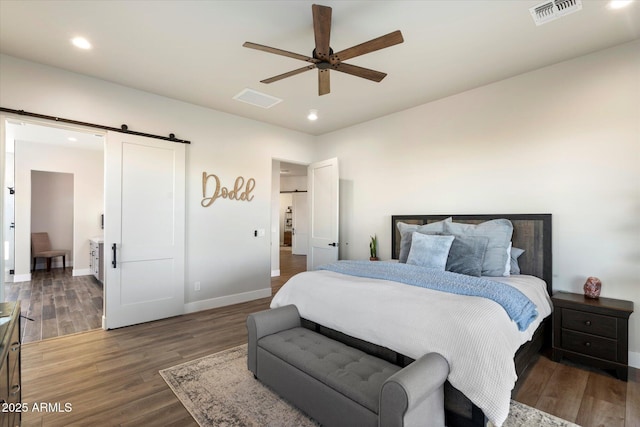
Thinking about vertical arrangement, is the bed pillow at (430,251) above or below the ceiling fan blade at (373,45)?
below

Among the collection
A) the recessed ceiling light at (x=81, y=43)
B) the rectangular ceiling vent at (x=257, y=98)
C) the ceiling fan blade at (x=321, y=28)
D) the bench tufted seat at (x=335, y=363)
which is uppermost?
the recessed ceiling light at (x=81, y=43)

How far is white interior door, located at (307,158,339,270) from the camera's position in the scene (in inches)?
199

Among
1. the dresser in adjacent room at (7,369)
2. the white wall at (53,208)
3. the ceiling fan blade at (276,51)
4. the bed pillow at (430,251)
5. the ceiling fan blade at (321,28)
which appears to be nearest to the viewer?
the dresser in adjacent room at (7,369)

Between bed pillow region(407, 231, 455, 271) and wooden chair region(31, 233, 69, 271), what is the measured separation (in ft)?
27.1

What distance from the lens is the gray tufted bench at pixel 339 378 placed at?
4.91ft

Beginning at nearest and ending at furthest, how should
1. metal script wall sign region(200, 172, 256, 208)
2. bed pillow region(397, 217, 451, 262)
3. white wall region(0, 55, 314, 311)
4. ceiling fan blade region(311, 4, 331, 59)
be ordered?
ceiling fan blade region(311, 4, 331, 59)
white wall region(0, 55, 314, 311)
bed pillow region(397, 217, 451, 262)
metal script wall sign region(200, 172, 256, 208)

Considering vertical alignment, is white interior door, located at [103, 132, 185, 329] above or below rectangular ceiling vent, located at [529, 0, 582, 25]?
below

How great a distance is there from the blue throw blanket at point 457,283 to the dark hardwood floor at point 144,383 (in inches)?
28.1

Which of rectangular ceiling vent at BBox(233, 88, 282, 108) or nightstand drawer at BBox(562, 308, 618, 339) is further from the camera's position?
rectangular ceiling vent at BBox(233, 88, 282, 108)

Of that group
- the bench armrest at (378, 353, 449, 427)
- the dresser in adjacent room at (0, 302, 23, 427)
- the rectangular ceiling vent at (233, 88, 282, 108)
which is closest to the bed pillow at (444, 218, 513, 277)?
the bench armrest at (378, 353, 449, 427)

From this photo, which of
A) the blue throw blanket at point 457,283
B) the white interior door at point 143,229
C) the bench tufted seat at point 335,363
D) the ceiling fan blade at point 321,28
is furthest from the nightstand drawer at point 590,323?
the white interior door at point 143,229

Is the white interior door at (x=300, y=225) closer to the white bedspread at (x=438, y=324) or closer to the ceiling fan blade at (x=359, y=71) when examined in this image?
the white bedspread at (x=438, y=324)

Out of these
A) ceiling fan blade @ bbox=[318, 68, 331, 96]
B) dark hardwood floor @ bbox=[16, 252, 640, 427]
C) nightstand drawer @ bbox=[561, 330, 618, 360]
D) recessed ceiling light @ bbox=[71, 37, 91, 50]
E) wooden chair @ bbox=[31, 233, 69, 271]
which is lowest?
dark hardwood floor @ bbox=[16, 252, 640, 427]

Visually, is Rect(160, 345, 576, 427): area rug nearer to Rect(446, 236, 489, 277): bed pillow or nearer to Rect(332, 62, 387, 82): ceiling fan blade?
Rect(446, 236, 489, 277): bed pillow
